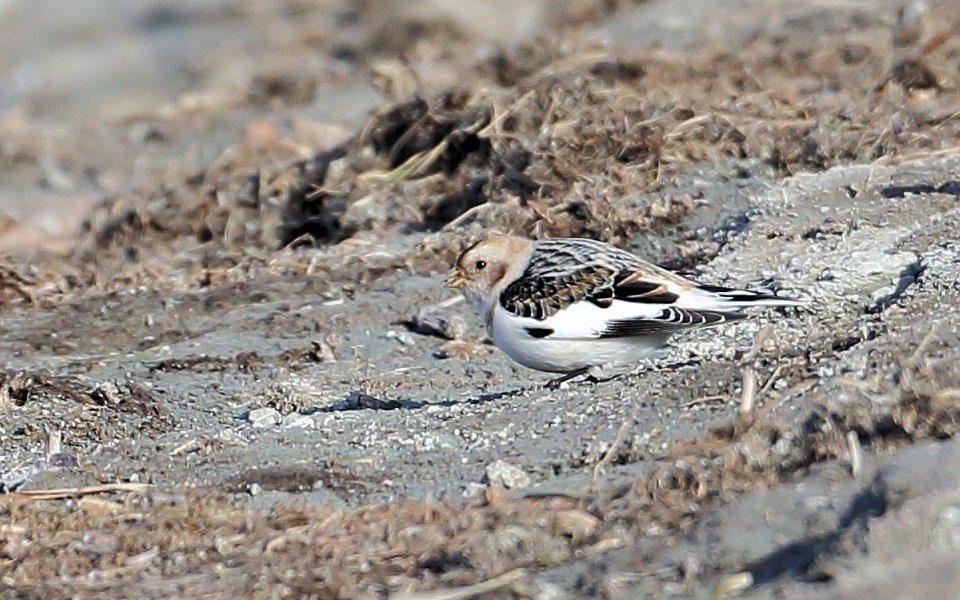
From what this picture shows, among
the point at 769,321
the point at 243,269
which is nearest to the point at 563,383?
the point at 769,321

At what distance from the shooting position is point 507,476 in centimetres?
538

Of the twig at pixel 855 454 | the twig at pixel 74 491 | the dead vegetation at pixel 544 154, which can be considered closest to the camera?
the twig at pixel 855 454

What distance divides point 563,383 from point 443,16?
9538 mm

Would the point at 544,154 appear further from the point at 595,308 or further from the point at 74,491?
the point at 74,491

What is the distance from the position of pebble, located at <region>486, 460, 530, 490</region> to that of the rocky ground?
3cm

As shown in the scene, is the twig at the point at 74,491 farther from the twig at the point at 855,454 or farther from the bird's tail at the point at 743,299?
the twig at the point at 855,454

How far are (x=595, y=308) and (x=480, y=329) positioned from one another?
50.9 inches

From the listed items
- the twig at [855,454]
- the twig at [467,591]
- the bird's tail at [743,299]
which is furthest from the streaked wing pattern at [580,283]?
the twig at [467,591]

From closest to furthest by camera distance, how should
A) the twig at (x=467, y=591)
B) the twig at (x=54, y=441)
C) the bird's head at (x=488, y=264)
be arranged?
the twig at (x=467, y=591) < the twig at (x=54, y=441) < the bird's head at (x=488, y=264)

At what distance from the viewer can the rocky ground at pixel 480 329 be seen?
4.68m

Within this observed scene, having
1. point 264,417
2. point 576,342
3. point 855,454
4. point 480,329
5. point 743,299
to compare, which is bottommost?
point 480,329

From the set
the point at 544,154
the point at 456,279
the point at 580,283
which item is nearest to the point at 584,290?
the point at 580,283

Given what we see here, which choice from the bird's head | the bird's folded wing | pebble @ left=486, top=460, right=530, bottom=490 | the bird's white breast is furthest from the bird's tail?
pebble @ left=486, top=460, right=530, bottom=490

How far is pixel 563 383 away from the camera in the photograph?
22.5 ft
